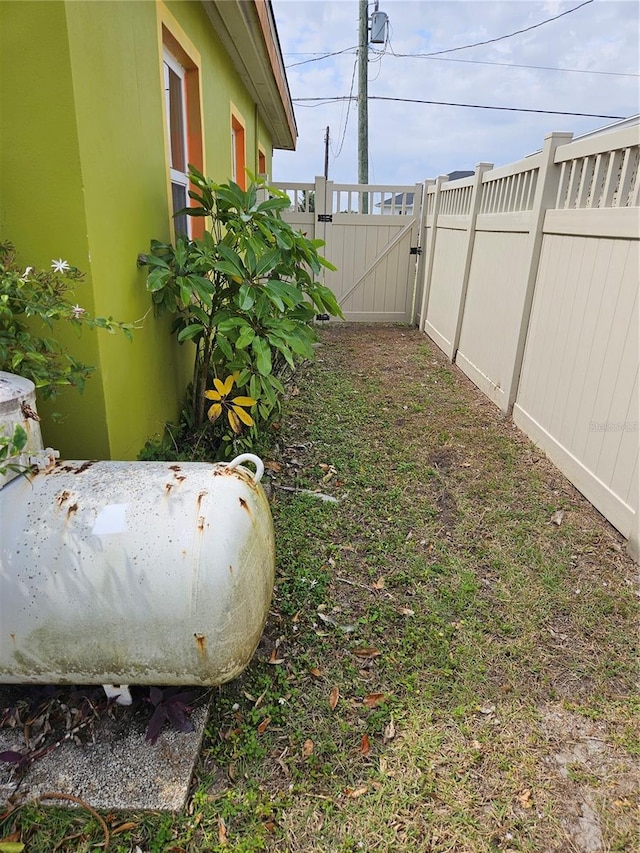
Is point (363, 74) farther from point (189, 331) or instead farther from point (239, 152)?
point (189, 331)

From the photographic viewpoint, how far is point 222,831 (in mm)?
1556

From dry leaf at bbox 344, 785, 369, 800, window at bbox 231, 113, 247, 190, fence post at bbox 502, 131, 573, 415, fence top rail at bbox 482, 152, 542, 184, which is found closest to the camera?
dry leaf at bbox 344, 785, 369, 800

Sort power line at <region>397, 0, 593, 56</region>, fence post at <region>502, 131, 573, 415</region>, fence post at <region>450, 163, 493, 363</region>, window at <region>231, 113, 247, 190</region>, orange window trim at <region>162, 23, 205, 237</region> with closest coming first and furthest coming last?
orange window trim at <region>162, 23, 205, 237</region> → fence post at <region>502, 131, 573, 415</region> → fence post at <region>450, 163, 493, 363</region> → window at <region>231, 113, 247, 190</region> → power line at <region>397, 0, 593, 56</region>

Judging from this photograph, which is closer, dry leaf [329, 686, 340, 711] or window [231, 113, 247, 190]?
dry leaf [329, 686, 340, 711]

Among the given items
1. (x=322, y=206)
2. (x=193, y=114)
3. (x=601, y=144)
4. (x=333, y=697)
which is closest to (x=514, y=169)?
(x=601, y=144)

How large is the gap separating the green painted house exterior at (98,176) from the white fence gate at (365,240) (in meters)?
5.38

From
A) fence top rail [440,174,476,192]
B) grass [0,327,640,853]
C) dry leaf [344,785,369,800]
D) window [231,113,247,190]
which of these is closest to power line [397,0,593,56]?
fence top rail [440,174,476,192]

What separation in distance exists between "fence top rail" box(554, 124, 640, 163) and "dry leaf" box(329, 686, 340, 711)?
3.22 meters

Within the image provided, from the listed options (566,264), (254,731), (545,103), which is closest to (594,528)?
(566,264)

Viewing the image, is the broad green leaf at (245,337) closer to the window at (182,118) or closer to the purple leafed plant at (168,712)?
the window at (182,118)

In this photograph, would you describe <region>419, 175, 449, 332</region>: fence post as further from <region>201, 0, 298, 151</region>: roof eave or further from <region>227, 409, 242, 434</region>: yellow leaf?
<region>227, 409, 242, 434</region>: yellow leaf

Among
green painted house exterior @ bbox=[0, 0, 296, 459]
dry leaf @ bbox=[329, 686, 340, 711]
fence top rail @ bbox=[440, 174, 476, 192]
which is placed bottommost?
dry leaf @ bbox=[329, 686, 340, 711]

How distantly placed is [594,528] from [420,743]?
73.6 inches

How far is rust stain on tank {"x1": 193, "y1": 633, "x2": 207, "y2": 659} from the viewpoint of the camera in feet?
5.15
